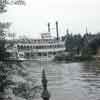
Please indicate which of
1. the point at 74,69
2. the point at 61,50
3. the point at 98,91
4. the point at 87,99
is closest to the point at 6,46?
the point at 87,99

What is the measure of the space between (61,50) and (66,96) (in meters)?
13.0

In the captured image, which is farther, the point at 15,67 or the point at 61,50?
the point at 61,50

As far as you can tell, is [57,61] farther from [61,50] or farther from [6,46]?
[6,46]

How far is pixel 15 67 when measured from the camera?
2.59 metres

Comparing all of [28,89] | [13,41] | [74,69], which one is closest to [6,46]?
[13,41]

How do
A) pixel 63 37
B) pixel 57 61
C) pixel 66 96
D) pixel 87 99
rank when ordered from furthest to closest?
pixel 63 37
pixel 57 61
pixel 66 96
pixel 87 99

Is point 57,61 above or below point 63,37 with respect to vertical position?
below

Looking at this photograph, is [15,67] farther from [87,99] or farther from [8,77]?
[87,99]

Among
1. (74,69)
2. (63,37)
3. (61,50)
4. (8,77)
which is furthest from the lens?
(63,37)

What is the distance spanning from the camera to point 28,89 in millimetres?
2734

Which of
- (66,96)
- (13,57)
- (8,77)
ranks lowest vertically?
(66,96)

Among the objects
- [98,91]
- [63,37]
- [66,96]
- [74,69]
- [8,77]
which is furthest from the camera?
[63,37]

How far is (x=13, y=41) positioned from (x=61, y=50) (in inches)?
770

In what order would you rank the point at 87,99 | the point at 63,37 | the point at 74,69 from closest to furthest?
the point at 87,99, the point at 74,69, the point at 63,37
